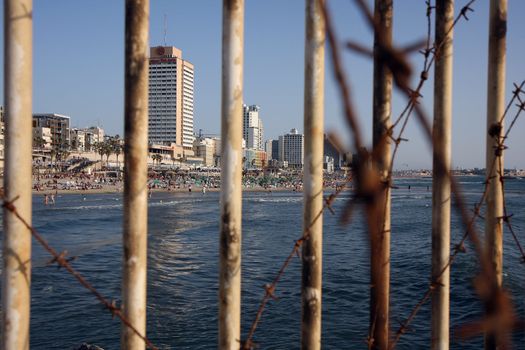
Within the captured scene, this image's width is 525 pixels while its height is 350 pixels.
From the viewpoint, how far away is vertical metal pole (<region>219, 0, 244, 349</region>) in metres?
3.92

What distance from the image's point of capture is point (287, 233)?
44312 millimetres

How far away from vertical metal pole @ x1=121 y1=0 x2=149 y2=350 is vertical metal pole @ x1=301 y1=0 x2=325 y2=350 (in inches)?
57.0

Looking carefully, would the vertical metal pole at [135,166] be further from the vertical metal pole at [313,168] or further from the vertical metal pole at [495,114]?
the vertical metal pole at [495,114]

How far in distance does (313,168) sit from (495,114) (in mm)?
2167

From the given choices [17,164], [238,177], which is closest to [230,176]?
[238,177]

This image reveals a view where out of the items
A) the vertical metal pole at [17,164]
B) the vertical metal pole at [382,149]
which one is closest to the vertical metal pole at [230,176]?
the vertical metal pole at [382,149]

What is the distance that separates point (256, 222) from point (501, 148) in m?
Result: 49.4

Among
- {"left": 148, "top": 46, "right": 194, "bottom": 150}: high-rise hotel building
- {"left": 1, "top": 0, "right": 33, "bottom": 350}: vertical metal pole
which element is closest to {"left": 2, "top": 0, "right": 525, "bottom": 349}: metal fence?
{"left": 1, "top": 0, "right": 33, "bottom": 350}: vertical metal pole

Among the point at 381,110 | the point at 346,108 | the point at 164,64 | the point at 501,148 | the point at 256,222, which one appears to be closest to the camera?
the point at 346,108

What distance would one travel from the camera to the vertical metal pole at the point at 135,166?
3734 millimetres

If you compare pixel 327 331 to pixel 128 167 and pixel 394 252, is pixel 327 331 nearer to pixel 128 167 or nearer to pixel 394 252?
pixel 128 167

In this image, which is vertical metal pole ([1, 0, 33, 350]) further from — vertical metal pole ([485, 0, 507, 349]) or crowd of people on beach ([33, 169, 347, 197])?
crowd of people on beach ([33, 169, 347, 197])

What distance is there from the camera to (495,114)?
194 inches

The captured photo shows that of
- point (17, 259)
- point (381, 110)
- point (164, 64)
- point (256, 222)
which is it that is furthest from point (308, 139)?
point (164, 64)
